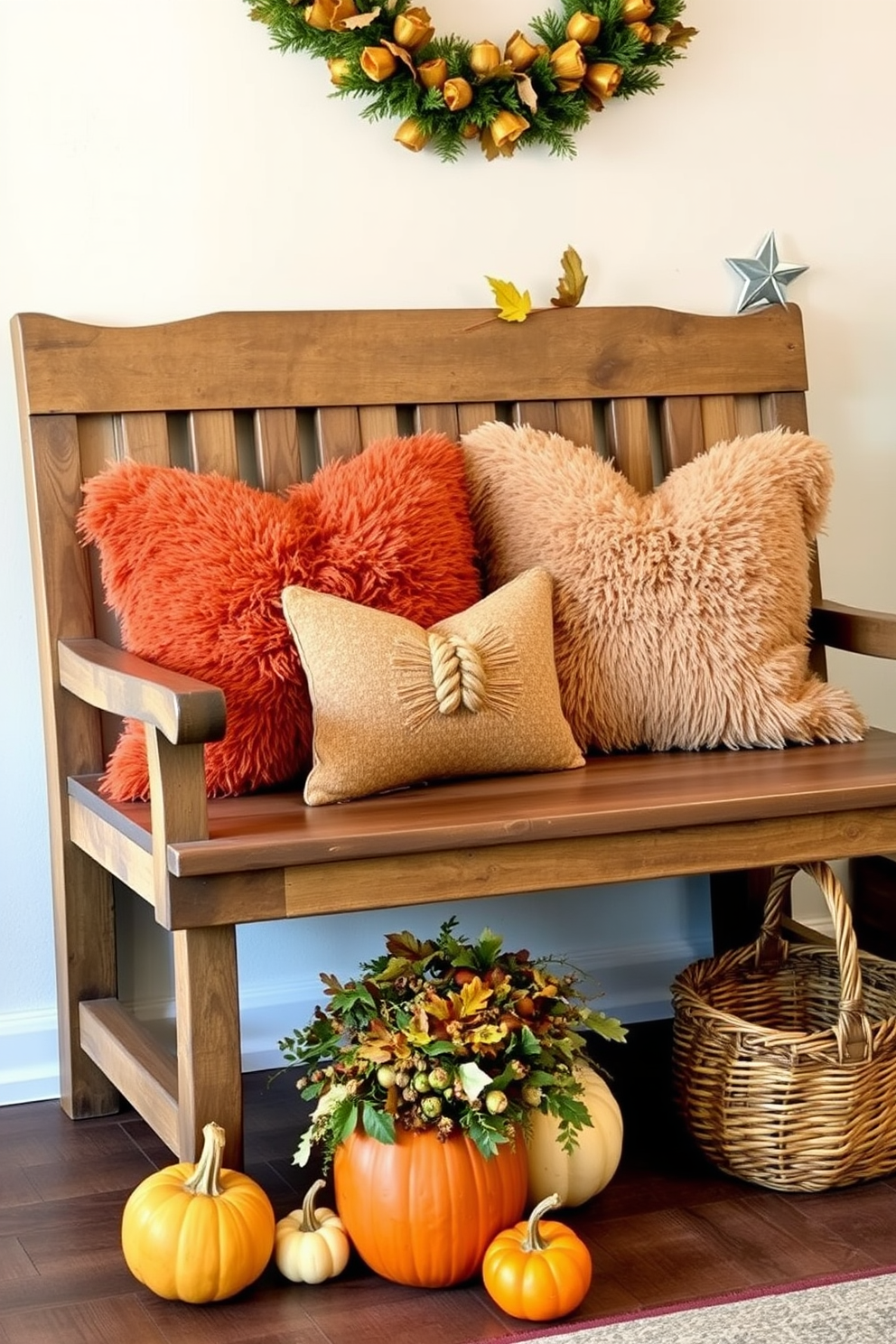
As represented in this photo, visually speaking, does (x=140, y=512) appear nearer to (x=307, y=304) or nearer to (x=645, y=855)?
(x=307, y=304)

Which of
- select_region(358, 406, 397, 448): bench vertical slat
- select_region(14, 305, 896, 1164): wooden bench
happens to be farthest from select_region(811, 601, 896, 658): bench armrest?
select_region(358, 406, 397, 448): bench vertical slat

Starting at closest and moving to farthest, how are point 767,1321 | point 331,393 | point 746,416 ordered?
point 767,1321 < point 331,393 < point 746,416

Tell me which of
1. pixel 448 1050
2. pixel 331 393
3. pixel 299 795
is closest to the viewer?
pixel 448 1050

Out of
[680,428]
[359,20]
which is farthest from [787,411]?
[359,20]

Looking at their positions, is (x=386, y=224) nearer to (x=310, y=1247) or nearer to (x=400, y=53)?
(x=400, y=53)

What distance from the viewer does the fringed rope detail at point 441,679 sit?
69.4 inches

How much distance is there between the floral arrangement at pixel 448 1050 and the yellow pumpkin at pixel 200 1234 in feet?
0.27

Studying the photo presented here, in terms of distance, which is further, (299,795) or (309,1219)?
(299,795)

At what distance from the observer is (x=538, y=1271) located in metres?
1.49

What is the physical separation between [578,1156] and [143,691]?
68 cm

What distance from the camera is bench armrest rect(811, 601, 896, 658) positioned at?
2.13 metres

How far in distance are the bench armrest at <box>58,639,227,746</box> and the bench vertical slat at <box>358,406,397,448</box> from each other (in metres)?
0.46

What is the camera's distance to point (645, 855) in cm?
169

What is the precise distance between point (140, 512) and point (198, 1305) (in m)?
0.90
